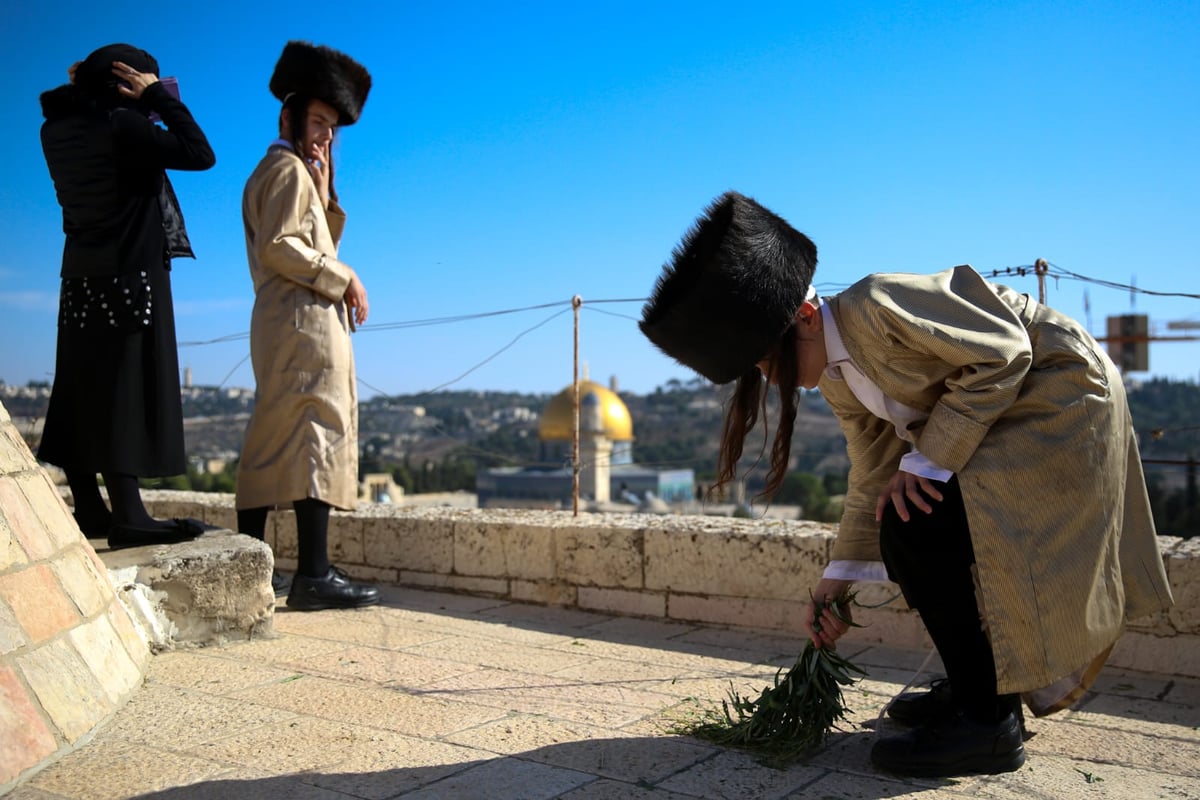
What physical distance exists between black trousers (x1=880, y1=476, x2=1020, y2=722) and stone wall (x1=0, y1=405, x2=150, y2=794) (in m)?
2.05

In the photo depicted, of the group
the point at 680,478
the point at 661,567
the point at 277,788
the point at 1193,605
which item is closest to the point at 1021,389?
the point at 1193,605

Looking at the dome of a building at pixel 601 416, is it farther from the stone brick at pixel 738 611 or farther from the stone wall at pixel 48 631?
the stone wall at pixel 48 631

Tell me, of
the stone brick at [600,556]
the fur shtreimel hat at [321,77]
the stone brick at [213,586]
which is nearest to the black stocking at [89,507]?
the stone brick at [213,586]

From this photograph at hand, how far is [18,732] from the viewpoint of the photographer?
7.48 feet

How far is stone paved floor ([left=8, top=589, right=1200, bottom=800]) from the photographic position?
2297 millimetres

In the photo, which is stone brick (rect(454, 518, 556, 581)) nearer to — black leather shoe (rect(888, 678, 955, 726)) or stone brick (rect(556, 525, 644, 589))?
stone brick (rect(556, 525, 644, 589))

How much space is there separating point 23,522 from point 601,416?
59.7 meters

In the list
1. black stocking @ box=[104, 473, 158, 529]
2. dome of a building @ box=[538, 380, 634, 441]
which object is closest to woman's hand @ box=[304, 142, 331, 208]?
black stocking @ box=[104, 473, 158, 529]

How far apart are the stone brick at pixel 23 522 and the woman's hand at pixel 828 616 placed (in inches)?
80.7

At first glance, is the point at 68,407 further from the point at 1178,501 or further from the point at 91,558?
the point at 1178,501

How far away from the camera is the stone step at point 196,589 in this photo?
3477mm

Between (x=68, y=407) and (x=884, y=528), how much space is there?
2.92m

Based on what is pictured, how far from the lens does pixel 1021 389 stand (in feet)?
7.76

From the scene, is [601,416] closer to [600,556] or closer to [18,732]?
[600,556]
